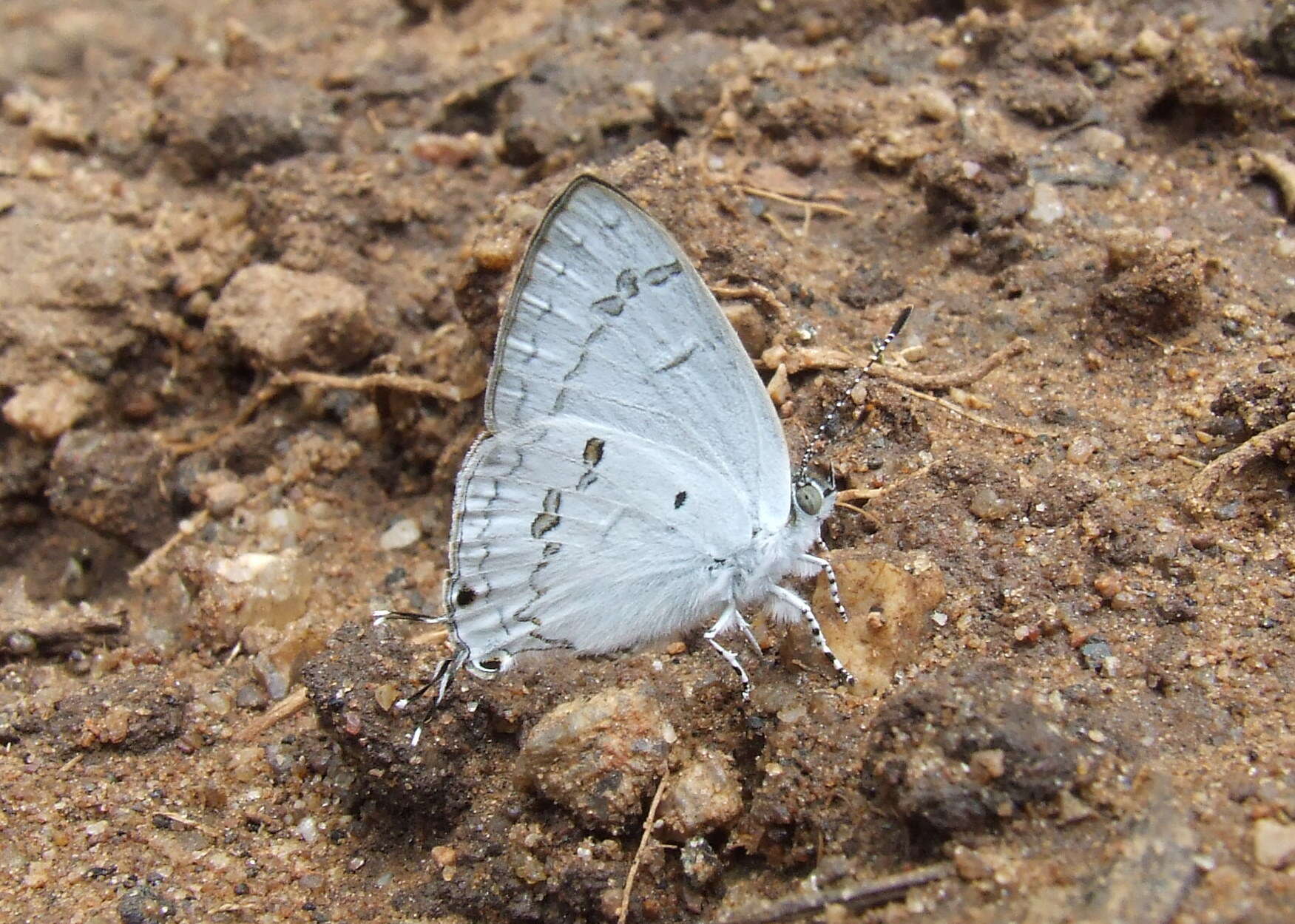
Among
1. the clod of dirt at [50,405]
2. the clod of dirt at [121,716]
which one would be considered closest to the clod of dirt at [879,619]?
the clod of dirt at [121,716]

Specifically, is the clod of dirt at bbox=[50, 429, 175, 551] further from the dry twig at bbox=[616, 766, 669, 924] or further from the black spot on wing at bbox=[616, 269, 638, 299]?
the dry twig at bbox=[616, 766, 669, 924]

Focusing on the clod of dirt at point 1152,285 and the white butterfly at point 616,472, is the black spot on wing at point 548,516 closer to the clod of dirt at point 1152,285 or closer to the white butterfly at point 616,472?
the white butterfly at point 616,472

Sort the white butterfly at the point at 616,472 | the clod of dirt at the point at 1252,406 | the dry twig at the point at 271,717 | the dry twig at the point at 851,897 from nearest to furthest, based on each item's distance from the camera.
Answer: the dry twig at the point at 851,897
the white butterfly at the point at 616,472
the clod of dirt at the point at 1252,406
the dry twig at the point at 271,717

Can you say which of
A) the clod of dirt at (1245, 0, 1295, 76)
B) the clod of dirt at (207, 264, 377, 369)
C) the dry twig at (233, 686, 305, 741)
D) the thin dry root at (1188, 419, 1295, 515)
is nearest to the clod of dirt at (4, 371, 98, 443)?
the clod of dirt at (207, 264, 377, 369)

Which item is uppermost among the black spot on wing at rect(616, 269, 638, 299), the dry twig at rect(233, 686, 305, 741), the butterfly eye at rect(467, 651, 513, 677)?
the black spot on wing at rect(616, 269, 638, 299)

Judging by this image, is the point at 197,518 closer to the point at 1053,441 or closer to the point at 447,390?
the point at 447,390

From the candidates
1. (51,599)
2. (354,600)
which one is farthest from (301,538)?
(51,599)

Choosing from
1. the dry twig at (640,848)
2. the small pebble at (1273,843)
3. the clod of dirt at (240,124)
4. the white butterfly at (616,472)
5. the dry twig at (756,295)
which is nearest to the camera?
the small pebble at (1273,843)
